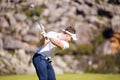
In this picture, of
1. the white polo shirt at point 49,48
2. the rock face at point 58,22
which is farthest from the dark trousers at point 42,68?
the rock face at point 58,22

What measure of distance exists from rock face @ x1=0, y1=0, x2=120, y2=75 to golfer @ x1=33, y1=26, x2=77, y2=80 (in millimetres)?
87485

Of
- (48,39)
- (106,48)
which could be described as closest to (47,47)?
(48,39)

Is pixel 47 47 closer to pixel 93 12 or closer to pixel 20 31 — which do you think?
pixel 20 31

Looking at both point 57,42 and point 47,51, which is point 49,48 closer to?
point 47,51

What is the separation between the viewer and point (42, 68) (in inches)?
422

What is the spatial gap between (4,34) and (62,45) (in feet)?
332

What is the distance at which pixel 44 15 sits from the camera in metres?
125

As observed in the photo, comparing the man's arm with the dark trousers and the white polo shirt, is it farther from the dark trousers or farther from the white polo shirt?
the dark trousers

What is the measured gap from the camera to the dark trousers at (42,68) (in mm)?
10727

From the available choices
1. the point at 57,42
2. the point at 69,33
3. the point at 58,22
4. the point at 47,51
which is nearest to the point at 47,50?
the point at 47,51

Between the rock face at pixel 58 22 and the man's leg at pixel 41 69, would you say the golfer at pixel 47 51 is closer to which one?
the man's leg at pixel 41 69

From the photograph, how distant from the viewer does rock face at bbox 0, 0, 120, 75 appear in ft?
350

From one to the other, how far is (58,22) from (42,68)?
111829 millimetres

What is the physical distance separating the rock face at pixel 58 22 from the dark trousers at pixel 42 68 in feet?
287
